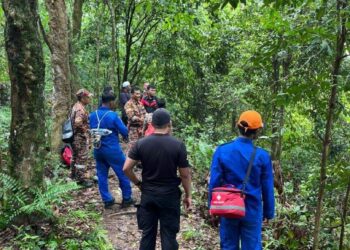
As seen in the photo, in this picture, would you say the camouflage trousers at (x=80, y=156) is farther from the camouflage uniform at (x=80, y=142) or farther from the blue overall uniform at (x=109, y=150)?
the blue overall uniform at (x=109, y=150)

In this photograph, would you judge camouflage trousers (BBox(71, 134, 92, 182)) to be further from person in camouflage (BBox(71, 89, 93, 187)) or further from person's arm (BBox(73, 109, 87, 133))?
person's arm (BBox(73, 109, 87, 133))

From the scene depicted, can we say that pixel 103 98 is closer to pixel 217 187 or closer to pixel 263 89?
pixel 217 187

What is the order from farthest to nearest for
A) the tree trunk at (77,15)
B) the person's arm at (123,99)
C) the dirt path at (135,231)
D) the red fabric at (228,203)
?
the tree trunk at (77,15), the person's arm at (123,99), the dirt path at (135,231), the red fabric at (228,203)

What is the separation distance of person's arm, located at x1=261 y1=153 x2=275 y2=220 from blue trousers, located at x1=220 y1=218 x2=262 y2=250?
0.65 ft

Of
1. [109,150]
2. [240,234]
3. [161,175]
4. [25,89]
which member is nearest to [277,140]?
[109,150]

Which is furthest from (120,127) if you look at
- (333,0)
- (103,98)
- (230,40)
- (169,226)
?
(230,40)

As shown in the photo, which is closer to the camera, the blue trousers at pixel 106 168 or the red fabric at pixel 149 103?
the blue trousers at pixel 106 168

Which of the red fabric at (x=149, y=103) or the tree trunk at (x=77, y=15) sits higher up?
the tree trunk at (x=77, y=15)

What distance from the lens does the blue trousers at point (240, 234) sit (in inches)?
201

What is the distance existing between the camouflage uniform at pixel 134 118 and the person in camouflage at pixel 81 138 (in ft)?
5.40

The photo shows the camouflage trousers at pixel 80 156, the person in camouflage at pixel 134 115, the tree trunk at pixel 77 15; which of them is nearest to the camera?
the camouflage trousers at pixel 80 156

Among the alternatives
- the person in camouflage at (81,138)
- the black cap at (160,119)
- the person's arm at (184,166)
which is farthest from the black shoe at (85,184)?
the black cap at (160,119)

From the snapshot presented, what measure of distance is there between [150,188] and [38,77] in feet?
6.85

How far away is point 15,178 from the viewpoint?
5.76 m
